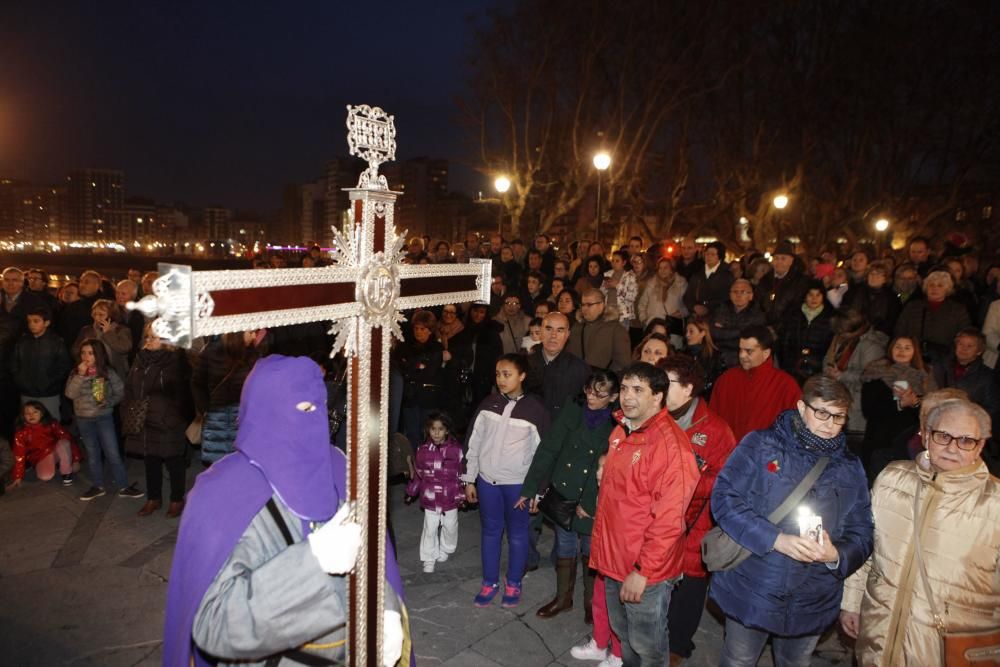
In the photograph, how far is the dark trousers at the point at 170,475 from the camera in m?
6.61

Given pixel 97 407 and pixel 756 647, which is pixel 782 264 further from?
pixel 97 407

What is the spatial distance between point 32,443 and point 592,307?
622 centimetres

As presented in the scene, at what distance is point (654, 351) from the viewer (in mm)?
5215

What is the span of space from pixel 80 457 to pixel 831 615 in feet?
25.4

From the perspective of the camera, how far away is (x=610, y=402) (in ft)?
15.8

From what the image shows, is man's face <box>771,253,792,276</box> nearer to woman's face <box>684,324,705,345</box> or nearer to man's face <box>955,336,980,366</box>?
woman's face <box>684,324,705,345</box>

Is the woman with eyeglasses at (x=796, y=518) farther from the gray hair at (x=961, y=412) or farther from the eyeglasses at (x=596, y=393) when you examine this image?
the eyeglasses at (x=596, y=393)

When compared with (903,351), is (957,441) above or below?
below

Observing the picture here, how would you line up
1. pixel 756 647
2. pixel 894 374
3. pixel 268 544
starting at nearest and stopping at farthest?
pixel 268 544 < pixel 756 647 < pixel 894 374

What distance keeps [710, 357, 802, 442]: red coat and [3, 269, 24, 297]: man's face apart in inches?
333

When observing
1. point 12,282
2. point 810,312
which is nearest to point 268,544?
point 810,312

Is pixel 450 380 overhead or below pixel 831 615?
overhead

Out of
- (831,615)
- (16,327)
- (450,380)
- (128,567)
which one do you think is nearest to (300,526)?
(831,615)

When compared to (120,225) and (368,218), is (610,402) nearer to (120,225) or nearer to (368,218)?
(368,218)
